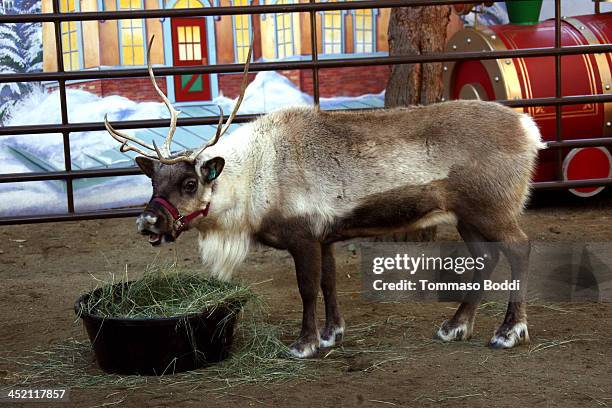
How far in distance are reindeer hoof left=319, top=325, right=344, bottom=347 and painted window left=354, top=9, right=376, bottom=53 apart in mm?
4167

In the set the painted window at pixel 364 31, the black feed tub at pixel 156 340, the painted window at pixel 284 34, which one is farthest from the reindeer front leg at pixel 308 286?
the painted window at pixel 364 31

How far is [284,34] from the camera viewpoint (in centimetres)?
789

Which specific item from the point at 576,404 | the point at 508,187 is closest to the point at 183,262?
the point at 508,187

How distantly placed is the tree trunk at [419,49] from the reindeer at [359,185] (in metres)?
1.95

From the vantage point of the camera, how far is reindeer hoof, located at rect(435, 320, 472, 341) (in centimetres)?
442

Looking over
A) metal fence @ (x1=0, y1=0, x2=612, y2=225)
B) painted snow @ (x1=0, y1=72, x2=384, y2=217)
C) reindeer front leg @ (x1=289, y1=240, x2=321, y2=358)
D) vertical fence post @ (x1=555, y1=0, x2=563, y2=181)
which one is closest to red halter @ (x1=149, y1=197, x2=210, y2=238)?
reindeer front leg @ (x1=289, y1=240, x2=321, y2=358)

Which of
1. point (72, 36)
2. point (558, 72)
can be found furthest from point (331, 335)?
point (72, 36)

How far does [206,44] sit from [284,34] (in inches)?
27.1

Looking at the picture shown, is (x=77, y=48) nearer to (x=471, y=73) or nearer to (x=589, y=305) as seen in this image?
(x=471, y=73)

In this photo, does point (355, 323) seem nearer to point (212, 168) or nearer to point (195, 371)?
point (195, 371)

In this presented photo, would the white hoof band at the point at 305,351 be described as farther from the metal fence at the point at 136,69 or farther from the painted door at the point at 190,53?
the painted door at the point at 190,53

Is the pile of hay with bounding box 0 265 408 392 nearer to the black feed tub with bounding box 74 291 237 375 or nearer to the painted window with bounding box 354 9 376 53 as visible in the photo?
the black feed tub with bounding box 74 291 237 375

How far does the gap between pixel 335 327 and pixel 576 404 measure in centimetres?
134

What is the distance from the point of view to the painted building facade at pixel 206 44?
7.48 meters
